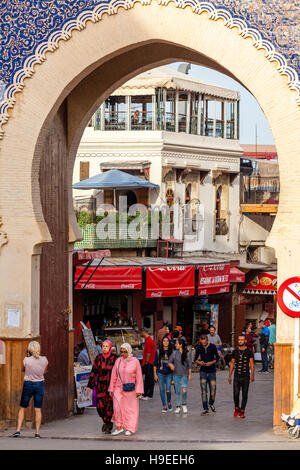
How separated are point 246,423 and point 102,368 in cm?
235

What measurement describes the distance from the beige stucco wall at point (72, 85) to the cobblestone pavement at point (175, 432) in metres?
1.35

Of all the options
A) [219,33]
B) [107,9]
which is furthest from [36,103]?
[219,33]

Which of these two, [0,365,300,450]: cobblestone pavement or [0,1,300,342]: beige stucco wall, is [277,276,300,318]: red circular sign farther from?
[0,365,300,450]: cobblestone pavement

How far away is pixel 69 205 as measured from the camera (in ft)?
50.0

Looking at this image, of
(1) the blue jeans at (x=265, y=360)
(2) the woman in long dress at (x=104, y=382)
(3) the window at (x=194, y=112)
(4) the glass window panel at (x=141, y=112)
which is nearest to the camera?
(2) the woman in long dress at (x=104, y=382)

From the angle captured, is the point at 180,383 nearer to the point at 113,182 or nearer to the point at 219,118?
the point at 113,182

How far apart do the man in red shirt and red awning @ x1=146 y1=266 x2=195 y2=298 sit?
631cm

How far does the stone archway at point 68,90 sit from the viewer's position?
12.4m

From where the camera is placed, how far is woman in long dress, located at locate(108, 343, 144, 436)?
12430mm

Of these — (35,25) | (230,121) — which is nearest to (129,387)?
(35,25)

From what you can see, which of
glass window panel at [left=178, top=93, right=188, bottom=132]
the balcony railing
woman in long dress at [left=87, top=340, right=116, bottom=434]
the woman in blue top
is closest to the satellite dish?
glass window panel at [left=178, top=93, right=188, bottom=132]

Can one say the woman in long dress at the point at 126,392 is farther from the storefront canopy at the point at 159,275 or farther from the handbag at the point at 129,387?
the storefront canopy at the point at 159,275

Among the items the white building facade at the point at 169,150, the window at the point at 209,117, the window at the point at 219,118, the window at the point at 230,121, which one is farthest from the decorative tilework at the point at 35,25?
the window at the point at 230,121

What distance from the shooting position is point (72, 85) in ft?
43.6
